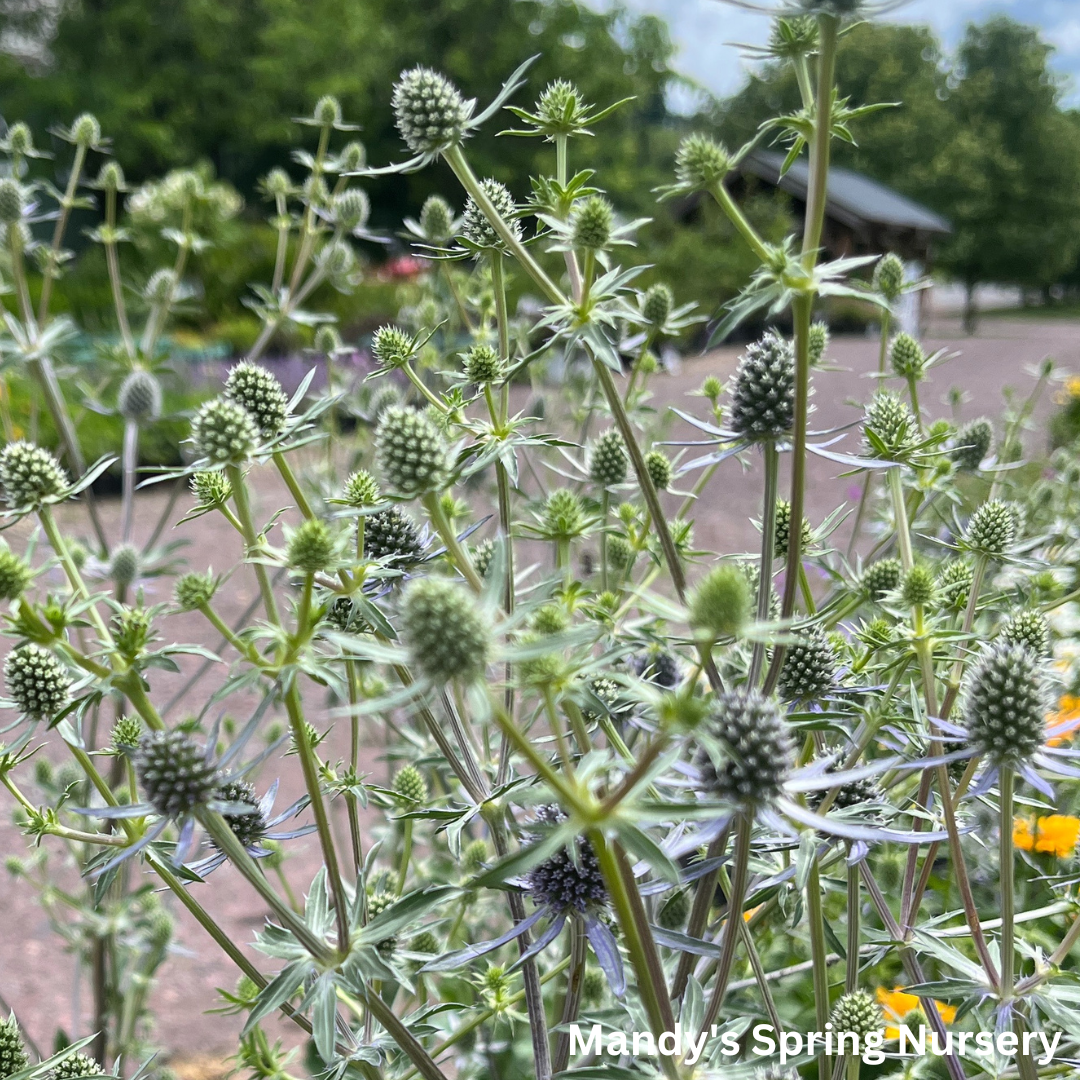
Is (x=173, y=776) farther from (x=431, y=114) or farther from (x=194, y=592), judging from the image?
(x=431, y=114)

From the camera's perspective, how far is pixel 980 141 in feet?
111

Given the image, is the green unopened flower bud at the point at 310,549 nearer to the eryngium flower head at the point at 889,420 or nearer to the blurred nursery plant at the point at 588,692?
the blurred nursery plant at the point at 588,692

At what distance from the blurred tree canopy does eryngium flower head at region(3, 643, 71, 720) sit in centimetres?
3593

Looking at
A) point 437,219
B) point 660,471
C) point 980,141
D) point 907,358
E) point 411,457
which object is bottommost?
point 660,471

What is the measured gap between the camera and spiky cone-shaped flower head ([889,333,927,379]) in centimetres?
173

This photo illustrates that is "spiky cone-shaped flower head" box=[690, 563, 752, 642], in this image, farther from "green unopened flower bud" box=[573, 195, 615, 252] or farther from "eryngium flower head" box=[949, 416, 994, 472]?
"eryngium flower head" box=[949, 416, 994, 472]

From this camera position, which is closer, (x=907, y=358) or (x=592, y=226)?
(x=592, y=226)

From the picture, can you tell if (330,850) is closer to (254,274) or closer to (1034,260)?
(254,274)

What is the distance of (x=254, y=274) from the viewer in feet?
48.0

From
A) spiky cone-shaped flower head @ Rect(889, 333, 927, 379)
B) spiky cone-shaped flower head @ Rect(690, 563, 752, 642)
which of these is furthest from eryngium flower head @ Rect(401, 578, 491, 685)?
spiky cone-shaped flower head @ Rect(889, 333, 927, 379)

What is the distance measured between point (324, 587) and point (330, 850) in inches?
13.4

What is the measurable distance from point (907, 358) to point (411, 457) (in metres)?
1.27

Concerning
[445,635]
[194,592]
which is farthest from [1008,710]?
[194,592]

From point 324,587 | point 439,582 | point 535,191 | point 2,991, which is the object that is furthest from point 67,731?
point 2,991
